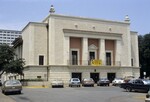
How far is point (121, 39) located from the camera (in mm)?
65688

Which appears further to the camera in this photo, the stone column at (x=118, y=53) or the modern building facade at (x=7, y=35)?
the modern building facade at (x=7, y=35)

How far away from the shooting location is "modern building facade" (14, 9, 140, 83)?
58562mm

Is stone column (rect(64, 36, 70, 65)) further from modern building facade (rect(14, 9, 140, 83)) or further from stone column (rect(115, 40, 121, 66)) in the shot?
stone column (rect(115, 40, 121, 66))

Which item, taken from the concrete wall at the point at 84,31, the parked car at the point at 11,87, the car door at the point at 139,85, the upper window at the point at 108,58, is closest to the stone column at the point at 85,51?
the concrete wall at the point at 84,31

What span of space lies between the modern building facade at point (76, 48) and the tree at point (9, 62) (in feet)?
7.55

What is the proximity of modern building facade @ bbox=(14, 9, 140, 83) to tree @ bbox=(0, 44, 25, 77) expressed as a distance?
2.30m

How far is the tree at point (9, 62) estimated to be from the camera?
55.7m

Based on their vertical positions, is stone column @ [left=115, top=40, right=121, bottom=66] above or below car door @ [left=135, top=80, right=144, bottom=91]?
above

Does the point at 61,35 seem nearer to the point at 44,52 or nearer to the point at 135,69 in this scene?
the point at 44,52

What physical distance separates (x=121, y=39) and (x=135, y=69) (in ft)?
25.9

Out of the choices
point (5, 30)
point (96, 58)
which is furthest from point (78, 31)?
point (5, 30)

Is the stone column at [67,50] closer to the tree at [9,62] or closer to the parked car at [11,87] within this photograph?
the tree at [9,62]

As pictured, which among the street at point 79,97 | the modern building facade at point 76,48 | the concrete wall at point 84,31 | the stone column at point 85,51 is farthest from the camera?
the stone column at point 85,51

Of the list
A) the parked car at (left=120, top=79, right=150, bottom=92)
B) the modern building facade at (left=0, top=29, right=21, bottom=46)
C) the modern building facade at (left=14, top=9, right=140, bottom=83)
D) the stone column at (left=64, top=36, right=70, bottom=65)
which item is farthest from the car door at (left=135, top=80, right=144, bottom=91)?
the modern building facade at (left=0, top=29, right=21, bottom=46)
